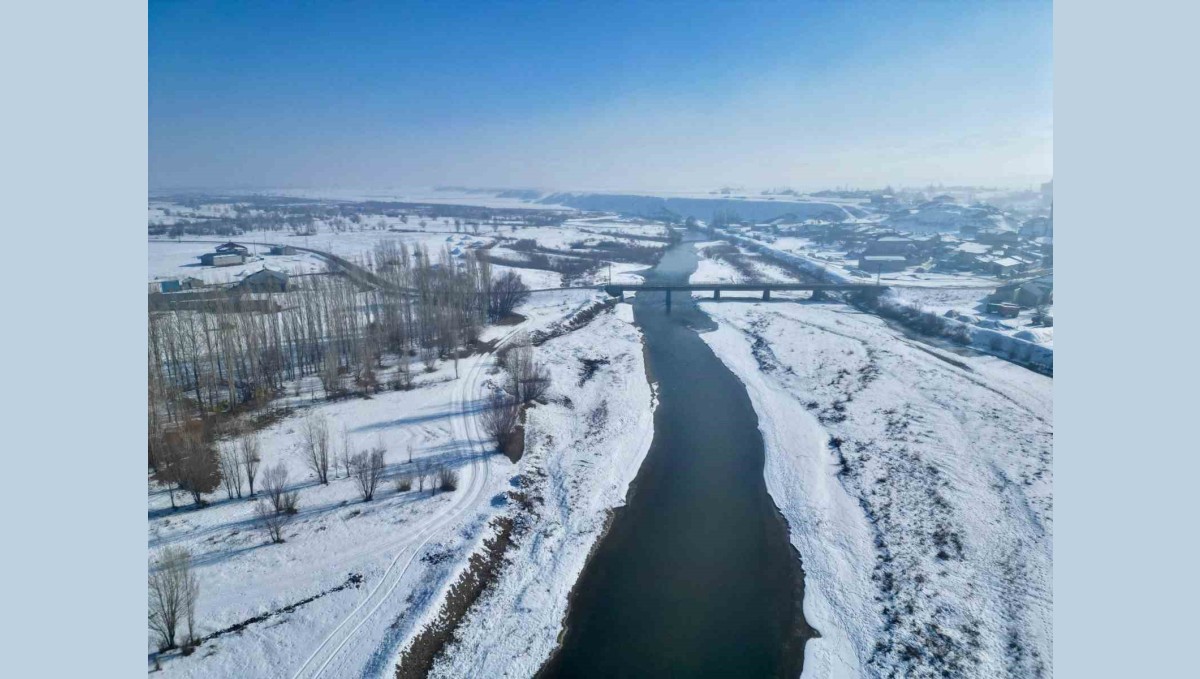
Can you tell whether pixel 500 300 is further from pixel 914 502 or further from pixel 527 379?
pixel 914 502

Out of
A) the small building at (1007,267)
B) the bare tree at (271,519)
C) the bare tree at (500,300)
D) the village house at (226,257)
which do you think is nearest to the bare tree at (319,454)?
the bare tree at (271,519)

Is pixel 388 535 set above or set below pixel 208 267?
below

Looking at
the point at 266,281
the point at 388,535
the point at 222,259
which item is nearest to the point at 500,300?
the point at 266,281

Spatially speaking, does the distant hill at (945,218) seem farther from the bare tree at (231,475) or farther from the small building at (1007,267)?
the bare tree at (231,475)

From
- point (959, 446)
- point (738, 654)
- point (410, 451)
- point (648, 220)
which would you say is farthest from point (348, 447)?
point (648, 220)

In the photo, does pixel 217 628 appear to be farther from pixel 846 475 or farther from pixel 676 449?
pixel 846 475
